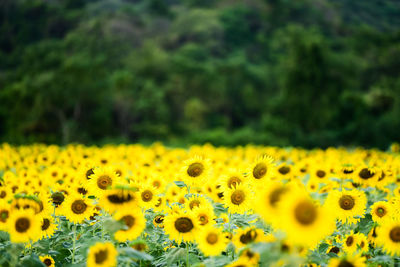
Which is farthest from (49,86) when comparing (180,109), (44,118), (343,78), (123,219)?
(123,219)

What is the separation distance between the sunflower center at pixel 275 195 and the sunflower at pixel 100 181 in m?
1.47

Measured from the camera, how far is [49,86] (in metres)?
26.5

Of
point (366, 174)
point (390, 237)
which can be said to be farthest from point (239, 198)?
point (366, 174)

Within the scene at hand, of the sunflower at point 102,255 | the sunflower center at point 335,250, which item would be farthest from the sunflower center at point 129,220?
the sunflower center at point 335,250

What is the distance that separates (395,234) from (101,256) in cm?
193

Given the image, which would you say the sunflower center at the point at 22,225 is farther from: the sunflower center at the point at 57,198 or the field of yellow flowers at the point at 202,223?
the sunflower center at the point at 57,198

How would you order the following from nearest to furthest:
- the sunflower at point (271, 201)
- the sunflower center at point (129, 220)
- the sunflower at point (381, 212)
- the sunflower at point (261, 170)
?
the sunflower at point (271, 201) → the sunflower center at point (129, 220) → the sunflower at point (261, 170) → the sunflower at point (381, 212)

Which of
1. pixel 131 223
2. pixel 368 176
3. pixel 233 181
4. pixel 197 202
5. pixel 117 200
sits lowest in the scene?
pixel 368 176

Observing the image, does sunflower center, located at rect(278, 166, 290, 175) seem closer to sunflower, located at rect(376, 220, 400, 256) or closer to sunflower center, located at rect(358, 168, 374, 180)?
sunflower center, located at rect(358, 168, 374, 180)

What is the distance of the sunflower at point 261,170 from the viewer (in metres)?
3.02

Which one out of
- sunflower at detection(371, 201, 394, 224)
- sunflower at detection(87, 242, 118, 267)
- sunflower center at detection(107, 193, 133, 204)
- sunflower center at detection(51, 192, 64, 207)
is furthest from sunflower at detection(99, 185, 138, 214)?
sunflower at detection(371, 201, 394, 224)

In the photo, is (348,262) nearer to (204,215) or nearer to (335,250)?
(335,250)

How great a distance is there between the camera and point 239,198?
2.92m

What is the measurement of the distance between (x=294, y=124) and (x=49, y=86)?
659 inches
